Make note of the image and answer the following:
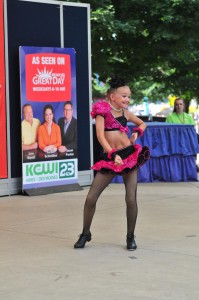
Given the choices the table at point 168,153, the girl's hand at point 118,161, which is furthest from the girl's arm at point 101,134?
the table at point 168,153

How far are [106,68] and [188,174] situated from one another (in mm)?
6851

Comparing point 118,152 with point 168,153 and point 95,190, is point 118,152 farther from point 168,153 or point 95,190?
point 168,153

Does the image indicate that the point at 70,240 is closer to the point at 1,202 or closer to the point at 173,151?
the point at 1,202

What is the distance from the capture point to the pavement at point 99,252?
5.13 meters

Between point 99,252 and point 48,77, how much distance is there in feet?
16.6

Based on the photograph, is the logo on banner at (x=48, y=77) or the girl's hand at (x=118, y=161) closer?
the girl's hand at (x=118, y=161)

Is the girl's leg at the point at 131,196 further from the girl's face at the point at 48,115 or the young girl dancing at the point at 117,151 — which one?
the girl's face at the point at 48,115

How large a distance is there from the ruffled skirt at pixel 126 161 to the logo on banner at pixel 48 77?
439 cm

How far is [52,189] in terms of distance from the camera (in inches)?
431

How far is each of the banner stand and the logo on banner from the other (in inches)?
56.4

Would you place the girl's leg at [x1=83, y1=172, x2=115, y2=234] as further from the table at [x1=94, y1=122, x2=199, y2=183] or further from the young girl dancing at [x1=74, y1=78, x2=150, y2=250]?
the table at [x1=94, y1=122, x2=199, y2=183]

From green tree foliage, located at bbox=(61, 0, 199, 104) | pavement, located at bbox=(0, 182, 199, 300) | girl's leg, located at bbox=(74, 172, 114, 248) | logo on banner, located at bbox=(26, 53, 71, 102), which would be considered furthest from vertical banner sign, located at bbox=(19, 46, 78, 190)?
green tree foliage, located at bbox=(61, 0, 199, 104)

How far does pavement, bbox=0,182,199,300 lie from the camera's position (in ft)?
16.8

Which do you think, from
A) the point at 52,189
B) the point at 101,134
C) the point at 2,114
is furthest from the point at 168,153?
the point at 101,134
